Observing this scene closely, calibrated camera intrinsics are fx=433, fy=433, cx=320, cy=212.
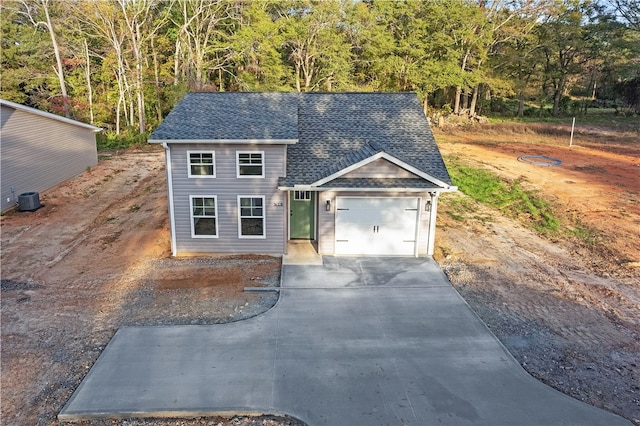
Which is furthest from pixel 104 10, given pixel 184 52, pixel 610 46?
pixel 610 46

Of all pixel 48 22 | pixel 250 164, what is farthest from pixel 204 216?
pixel 48 22

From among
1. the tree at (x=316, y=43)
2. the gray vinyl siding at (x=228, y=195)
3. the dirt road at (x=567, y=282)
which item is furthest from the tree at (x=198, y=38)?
the gray vinyl siding at (x=228, y=195)

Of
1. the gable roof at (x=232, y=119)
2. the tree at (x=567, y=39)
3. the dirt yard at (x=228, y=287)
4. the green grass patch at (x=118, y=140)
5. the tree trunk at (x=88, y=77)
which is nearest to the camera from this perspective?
the dirt yard at (x=228, y=287)

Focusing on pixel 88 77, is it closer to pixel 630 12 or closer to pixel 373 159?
pixel 373 159

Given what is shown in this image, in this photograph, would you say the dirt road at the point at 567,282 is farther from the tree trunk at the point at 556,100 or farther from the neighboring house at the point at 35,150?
the tree trunk at the point at 556,100

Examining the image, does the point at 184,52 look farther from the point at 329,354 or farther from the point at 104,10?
the point at 329,354

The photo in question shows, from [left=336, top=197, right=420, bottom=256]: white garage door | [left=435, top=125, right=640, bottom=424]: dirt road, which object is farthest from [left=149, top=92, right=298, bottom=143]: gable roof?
[left=435, top=125, right=640, bottom=424]: dirt road
